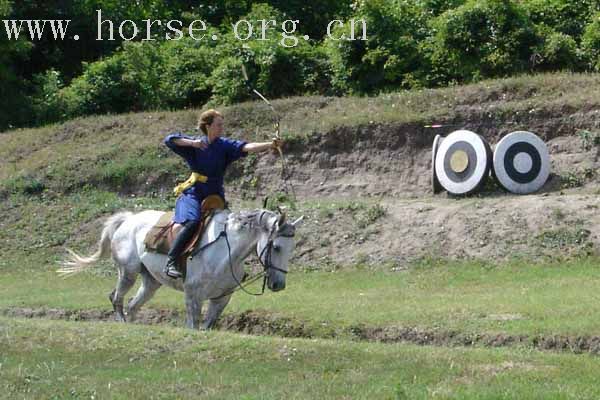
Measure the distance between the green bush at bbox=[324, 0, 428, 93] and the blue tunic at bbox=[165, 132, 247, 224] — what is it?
1785 cm

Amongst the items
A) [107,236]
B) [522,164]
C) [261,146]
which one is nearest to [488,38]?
[522,164]

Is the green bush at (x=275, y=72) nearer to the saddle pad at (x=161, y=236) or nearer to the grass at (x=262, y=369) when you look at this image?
the saddle pad at (x=161, y=236)

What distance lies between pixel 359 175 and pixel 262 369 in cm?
1684

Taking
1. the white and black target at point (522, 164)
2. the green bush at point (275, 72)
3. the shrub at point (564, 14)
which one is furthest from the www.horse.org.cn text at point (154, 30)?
the white and black target at point (522, 164)

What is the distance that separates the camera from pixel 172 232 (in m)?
16.8

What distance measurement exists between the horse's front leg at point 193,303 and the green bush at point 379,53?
1842 centimetres

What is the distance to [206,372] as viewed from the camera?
41.4ft

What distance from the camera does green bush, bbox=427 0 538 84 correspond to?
32469 mm

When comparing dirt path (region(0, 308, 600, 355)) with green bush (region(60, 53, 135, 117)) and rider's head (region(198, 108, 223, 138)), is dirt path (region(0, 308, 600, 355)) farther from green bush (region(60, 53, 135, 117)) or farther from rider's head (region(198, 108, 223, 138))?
green bush (region(60, 53, 135, 117))

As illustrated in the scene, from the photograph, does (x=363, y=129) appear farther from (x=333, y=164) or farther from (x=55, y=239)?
(x=55, y=239)

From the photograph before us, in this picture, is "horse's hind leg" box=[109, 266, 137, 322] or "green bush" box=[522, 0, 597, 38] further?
"green bush" box=[522, 0, 597, 38]

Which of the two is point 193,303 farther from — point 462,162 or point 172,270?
point 462,162

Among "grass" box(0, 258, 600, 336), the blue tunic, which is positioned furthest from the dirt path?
the blue tunic

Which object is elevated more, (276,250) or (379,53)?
(379,53)
